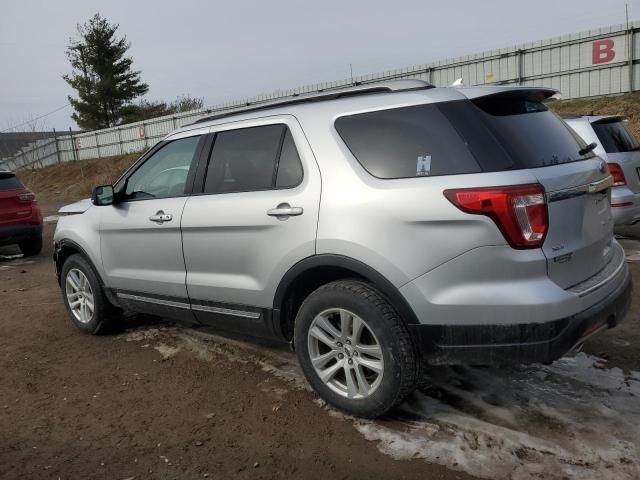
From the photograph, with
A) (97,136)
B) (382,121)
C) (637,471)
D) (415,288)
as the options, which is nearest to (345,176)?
(382,121)

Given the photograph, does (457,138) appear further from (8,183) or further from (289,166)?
(8,183)

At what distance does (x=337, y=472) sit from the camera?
2717 mm

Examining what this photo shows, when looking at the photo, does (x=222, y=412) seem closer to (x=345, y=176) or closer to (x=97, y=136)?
(x=345, y=176)

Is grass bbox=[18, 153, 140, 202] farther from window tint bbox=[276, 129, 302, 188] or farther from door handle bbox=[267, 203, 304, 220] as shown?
door handle bbox=[267, 203, 304, 220]

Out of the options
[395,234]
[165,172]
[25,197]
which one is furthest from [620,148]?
[25,197]

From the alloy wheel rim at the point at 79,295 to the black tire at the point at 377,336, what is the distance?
101 inches

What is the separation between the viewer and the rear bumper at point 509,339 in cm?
259

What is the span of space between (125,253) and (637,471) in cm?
366

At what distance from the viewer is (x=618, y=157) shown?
672 centimetres

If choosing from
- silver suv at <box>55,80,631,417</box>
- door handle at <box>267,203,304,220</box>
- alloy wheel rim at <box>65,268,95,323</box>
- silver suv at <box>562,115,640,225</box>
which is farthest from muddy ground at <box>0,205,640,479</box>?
silver suv at <box>562,115,640,225</box>

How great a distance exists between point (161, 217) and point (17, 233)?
6.62 m

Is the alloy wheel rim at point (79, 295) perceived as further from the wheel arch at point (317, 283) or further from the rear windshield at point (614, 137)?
the rear windshield at point (614, 137)

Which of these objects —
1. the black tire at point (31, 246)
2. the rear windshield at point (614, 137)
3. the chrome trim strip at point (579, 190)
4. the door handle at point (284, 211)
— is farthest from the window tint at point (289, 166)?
the black tire at point (31, 246)

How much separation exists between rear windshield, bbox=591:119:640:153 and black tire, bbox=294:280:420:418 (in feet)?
16.8
